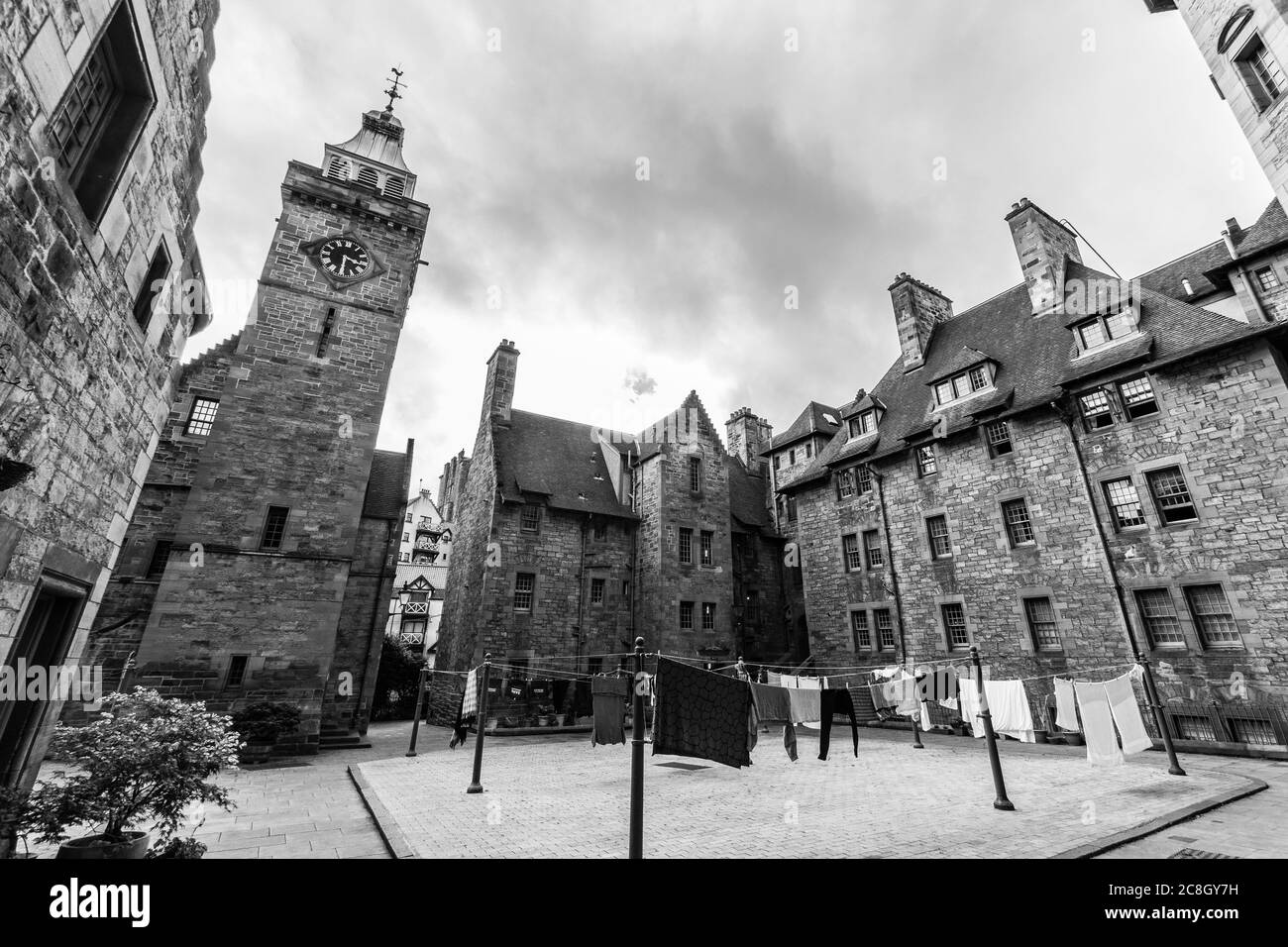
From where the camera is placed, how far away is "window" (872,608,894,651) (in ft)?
72.2

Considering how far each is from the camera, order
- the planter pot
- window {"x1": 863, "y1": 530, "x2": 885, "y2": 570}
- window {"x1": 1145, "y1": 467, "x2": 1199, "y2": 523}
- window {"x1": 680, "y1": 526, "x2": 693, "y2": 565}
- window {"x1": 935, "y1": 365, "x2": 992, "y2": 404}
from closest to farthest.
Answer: the planter pot, window {"x1": 1145, "y1": 467, "x2": 1199, "y2": 523}, window {"x1": 935, "y1": 365, "x2": 992, "y2": 404}, window {"x1": 863, "y1": 530, "x2": 885, "y2": 570}, window {"x1": 680, "y1": 526, "x2": 693, "y2": 565}

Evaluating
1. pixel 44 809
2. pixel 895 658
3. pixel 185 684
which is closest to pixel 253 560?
pixel 185 684

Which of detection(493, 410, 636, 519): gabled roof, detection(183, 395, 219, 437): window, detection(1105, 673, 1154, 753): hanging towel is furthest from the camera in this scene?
detection(493, 410, 636, 519): gabled roof

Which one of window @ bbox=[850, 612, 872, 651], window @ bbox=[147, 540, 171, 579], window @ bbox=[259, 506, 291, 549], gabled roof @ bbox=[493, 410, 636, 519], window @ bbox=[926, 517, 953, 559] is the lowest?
window @ bbox=[850, 612, 872, 651]

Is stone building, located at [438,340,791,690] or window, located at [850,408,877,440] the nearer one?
stone building, located at [438,340,791,690]

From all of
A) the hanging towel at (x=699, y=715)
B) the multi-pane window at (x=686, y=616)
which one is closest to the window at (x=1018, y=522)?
the multi-pane window at (x=686, y=616)

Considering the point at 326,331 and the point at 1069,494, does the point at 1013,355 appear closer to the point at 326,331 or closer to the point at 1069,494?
the point at 1069,494

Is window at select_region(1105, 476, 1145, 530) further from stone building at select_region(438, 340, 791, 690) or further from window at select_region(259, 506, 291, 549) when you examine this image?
window at select_region(259, 506, 291, 549)

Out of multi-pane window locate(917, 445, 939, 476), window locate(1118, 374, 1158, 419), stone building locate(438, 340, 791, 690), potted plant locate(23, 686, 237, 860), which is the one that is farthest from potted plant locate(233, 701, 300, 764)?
window locate(1118, 374, 1158, 419)

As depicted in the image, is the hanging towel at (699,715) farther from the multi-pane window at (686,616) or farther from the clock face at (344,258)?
the clock face at (344,258)

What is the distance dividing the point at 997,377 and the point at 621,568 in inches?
744

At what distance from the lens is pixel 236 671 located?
14.8 meters

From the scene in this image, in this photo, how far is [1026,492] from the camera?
1884 cm

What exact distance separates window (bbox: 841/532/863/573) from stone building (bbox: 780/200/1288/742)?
0.29 feet
